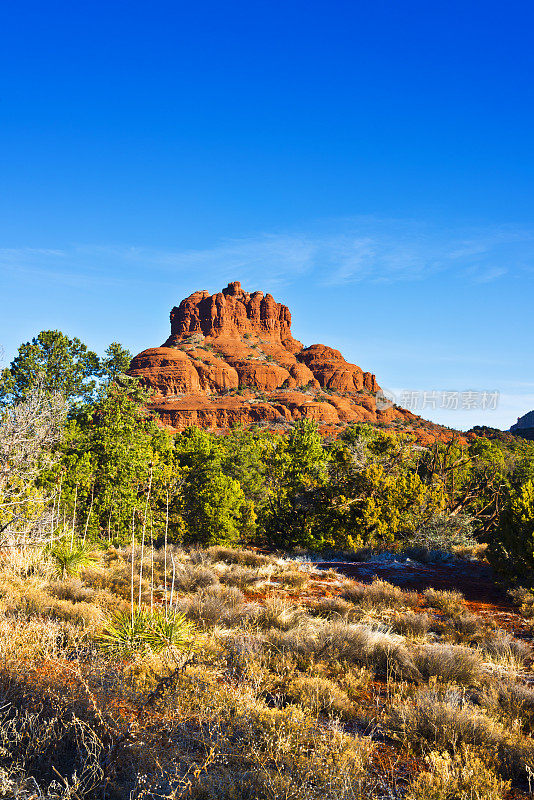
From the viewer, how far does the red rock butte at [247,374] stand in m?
114

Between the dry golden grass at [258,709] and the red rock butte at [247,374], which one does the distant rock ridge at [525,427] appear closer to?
the red rock butte at [247,374]

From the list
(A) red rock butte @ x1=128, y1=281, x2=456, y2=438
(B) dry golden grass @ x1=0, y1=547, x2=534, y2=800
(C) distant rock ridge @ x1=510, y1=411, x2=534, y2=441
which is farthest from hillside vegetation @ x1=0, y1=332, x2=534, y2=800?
(A) red rock butte @ x1=128, y1=281, x2=456, y2=438

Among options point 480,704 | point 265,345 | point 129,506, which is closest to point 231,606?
point 480,704

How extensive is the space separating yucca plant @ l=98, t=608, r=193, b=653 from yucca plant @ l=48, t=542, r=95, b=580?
13.9ft

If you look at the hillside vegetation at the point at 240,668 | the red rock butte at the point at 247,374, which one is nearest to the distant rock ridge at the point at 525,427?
the red rock butte at the point at 247,374

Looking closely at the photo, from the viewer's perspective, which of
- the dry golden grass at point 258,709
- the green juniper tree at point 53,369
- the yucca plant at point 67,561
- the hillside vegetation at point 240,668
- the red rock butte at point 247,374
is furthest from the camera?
the red rock butte at point 247,374

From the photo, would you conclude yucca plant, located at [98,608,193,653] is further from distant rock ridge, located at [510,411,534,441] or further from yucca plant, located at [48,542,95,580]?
distant rock ridge, located at [510,411,534,441]

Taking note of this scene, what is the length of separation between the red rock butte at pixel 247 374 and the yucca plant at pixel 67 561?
8822 cm

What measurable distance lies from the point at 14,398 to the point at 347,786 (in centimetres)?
1874

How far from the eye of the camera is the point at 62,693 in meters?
4.28

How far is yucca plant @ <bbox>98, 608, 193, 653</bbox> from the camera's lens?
18.9 ft

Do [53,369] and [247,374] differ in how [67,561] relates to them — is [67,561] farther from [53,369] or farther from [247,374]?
[247,374]

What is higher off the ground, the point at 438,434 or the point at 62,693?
the point at 438,434

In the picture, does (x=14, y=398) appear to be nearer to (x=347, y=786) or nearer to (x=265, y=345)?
(x=347, y=786)
